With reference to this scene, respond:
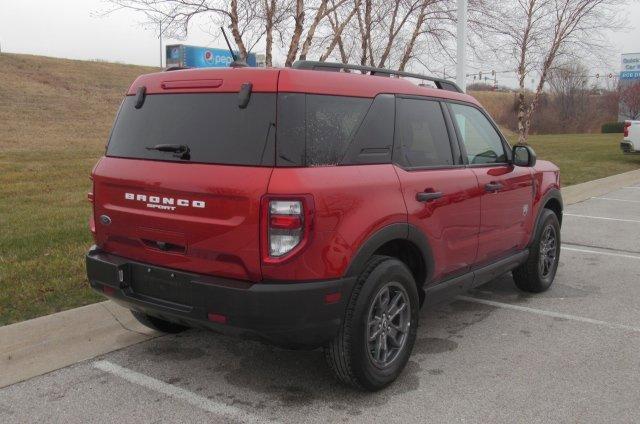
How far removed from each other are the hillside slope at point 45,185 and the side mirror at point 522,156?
11.7ft

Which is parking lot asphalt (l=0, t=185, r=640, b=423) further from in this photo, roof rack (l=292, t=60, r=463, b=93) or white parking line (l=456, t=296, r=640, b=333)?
roof rack (l=292, t=60, r=463, b=93)

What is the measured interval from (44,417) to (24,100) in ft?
112

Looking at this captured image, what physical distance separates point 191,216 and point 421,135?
1.65m

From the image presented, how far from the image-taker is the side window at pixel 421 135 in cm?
377

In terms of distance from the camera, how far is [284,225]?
A: 2.98 meters

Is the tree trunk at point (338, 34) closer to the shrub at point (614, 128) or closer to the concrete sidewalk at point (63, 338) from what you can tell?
the concrete sidewalk at point (63, 338)

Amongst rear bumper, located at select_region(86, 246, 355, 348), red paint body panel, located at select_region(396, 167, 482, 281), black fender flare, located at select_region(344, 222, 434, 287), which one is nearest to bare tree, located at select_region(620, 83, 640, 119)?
red paint body panel, located at select_region(396, 167, 482, 281)

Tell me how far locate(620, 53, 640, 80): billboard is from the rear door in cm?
6653

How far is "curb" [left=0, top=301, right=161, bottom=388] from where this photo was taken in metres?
3.85

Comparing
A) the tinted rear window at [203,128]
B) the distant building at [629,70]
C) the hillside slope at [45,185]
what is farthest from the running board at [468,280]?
the distant building at [629,70]

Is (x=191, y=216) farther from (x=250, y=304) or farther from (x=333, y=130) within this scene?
(x=333, y=130)

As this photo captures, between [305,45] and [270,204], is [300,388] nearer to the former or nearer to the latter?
[270,204]

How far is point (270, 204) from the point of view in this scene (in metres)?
2.98

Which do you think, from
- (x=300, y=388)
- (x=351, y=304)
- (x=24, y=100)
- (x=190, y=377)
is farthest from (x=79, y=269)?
(x=24, y=100)
